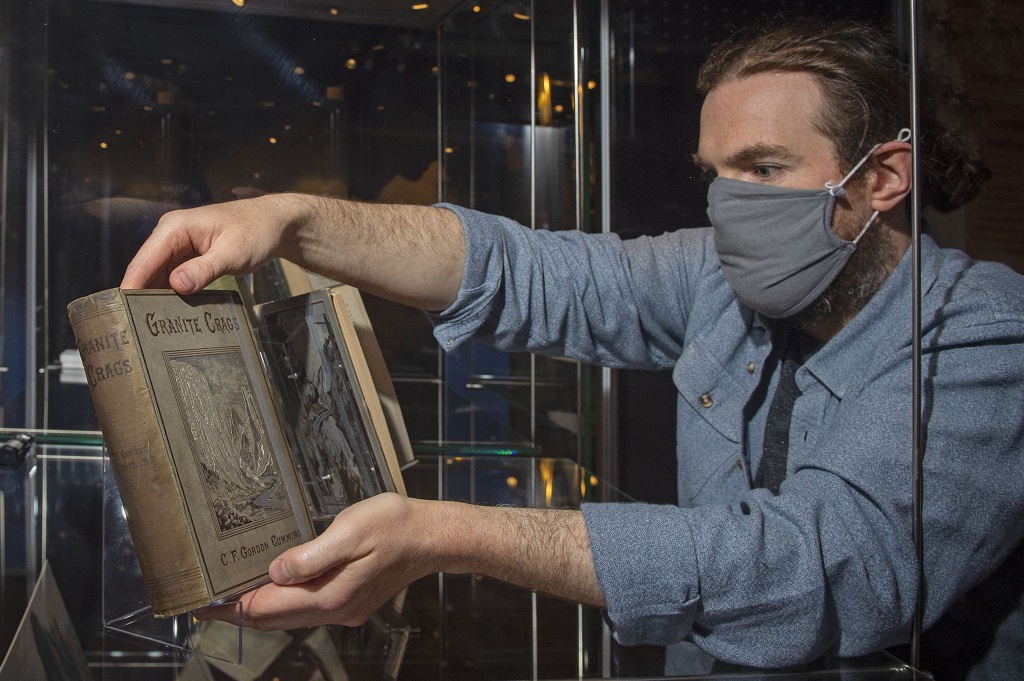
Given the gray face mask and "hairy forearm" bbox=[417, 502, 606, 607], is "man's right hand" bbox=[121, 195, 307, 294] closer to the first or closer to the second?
"hairy forearm" bbox=[417, 502, 606, 607]

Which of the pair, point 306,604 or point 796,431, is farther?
point 796,431

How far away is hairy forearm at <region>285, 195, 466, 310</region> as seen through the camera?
0.90 metres

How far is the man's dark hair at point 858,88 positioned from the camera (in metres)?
0.80

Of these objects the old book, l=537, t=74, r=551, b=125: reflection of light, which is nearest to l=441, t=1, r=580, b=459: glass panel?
l=537, t=74, r=551, b=125: reflection of light

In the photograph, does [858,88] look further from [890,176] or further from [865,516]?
[865,516]

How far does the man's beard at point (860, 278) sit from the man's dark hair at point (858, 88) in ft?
0.22

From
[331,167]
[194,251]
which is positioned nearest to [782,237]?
[331,167]

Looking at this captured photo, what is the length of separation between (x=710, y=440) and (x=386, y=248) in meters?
0.43

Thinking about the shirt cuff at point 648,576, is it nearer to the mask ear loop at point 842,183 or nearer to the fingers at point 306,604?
the fingers at point 306,604

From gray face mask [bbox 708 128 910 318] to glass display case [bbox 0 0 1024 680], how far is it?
0.05 meters

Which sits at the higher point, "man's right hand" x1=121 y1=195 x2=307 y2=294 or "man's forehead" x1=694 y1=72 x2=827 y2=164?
"man's forehead" x1=694 y1=72 x2=827 y2=164

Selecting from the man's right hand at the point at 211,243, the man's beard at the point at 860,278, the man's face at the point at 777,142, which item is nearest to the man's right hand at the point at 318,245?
the man's right hand at the point at 211,243

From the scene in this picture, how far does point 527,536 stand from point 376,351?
0.30m

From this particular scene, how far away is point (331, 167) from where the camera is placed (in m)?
0.88
